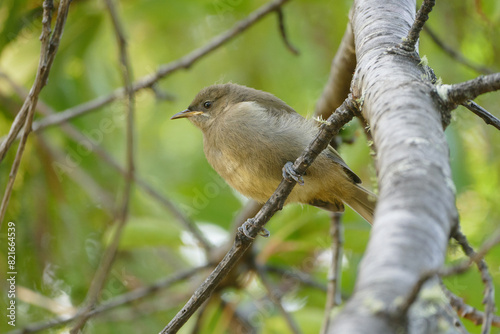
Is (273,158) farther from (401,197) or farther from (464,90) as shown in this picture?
(401,197)

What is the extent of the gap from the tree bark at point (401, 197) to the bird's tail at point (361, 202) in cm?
231

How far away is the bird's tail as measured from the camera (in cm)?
408

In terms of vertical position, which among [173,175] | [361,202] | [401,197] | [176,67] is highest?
[173,175]

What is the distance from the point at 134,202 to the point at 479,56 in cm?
389

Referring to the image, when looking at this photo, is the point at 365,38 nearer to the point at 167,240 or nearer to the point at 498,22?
the point at 167,240

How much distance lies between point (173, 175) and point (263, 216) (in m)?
3.77

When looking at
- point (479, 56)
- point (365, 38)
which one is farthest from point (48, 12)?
point (479, 56)

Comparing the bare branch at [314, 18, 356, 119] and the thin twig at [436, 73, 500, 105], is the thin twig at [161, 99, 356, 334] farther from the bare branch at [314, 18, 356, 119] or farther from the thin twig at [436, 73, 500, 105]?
the bare branch at [314, 18, 356, 119]

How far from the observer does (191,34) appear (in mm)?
6582

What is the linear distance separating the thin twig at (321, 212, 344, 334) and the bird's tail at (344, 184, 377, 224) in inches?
4.9

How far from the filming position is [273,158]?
3.75m

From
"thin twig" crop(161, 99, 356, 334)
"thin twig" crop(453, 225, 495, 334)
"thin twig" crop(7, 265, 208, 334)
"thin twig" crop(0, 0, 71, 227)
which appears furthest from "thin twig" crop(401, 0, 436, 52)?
"thin twig" crop(7, 265, 208, 334)

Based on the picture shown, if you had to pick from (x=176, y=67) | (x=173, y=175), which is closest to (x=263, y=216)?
(x=176, y=67)

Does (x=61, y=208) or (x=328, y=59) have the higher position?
(x=328, y=59)
